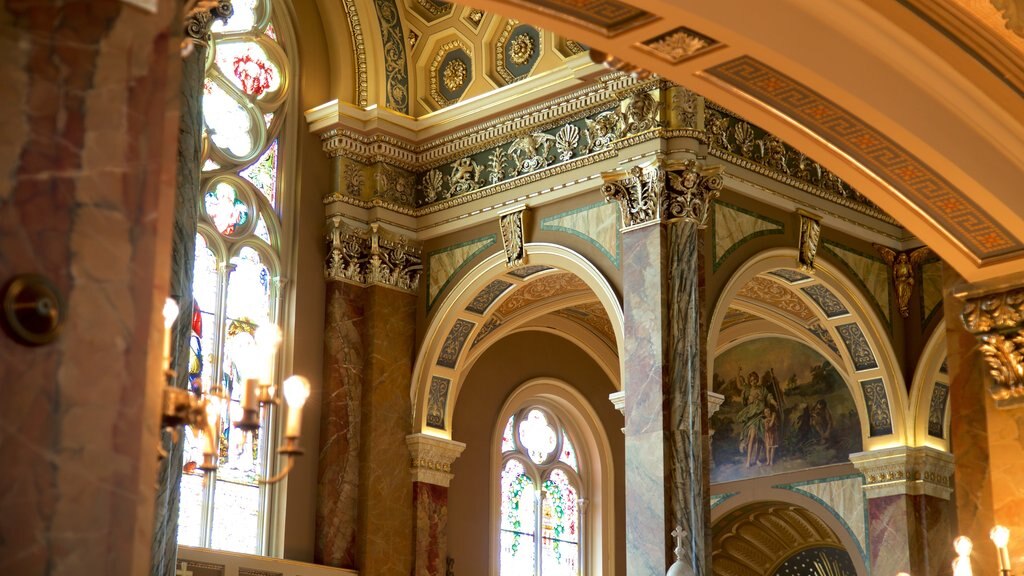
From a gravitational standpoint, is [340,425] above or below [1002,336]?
above

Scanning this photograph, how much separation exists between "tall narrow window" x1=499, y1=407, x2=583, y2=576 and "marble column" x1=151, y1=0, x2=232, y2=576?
9.31 metres

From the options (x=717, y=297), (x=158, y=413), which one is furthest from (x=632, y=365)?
(x=158, y=413)

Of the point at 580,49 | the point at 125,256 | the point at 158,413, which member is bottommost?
the point at 158,413

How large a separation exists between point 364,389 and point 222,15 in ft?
18.2

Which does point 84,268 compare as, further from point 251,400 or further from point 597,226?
point 597,226

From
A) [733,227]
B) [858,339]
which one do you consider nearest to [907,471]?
[858,339]

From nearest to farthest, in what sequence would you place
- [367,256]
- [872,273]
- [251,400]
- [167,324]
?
1. [167,324]
2. [251,400]
3. [367,256]
4. [872,273]

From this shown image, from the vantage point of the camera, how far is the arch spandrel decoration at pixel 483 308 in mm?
15570

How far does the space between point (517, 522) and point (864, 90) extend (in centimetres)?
1196

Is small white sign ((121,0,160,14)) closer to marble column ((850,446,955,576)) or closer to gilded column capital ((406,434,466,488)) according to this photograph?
gilded column capital ((406,434,466,488))

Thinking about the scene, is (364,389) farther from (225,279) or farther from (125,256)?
(125,256)

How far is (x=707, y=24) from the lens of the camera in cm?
734

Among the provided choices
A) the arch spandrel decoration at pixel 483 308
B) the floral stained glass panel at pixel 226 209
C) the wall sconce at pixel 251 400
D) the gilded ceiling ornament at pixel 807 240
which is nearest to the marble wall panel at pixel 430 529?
the arch spandrel decoration at pixel 483 308

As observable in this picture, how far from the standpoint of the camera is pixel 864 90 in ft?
26.4
